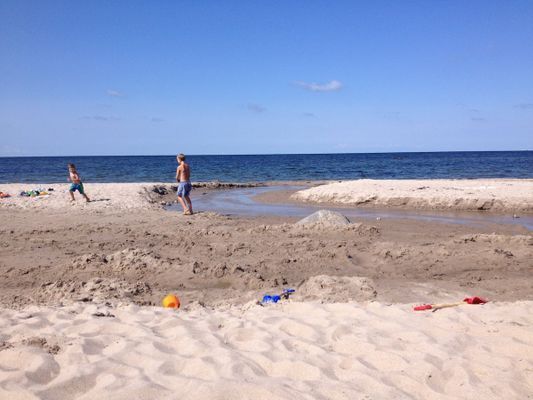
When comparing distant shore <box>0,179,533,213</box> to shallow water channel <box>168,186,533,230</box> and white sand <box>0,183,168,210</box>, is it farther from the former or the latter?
shallow water channel <box>168,186,533,230</box>

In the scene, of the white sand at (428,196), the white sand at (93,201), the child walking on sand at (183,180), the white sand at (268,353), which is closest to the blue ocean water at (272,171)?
the white sand at (93,201)

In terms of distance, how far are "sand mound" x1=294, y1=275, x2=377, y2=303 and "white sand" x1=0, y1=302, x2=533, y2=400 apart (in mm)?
544

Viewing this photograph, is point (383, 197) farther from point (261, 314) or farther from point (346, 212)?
point (261, 314)

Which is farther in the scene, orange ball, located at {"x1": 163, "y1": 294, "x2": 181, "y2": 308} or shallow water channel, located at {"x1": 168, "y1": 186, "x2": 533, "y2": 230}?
shallow water channel, located at {"x1": 168, "y1": 186, "x2": 533, "y2": 230}

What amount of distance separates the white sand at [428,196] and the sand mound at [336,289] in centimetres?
970

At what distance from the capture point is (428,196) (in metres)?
15.3

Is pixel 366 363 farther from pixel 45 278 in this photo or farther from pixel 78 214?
pixel 78 214

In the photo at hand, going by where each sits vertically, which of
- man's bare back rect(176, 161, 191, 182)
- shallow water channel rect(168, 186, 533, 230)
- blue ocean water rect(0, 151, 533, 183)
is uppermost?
man's bare back rect(176, 161, 191, 182)

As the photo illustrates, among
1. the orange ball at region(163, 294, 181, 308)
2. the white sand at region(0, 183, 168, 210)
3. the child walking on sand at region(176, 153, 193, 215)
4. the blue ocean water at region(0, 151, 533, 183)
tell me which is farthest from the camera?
the blue ocean water at region(0, 151, 533, 183)

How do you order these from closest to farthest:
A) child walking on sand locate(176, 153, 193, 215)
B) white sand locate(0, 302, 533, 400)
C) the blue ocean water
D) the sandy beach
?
white sand locate(0, 302, 533, 400), the sandy beach, child walking on sand locate(176, 153, 193, 215), the blue ocean water

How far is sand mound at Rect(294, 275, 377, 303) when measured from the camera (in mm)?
5418

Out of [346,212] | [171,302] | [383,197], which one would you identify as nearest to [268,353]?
[171,302]

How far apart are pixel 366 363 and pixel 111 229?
7808 millimetres

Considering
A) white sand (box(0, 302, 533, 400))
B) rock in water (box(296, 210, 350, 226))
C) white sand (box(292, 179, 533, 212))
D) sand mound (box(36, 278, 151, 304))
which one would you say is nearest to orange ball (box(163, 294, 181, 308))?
white sand (box(0, 302, 533, 400))
